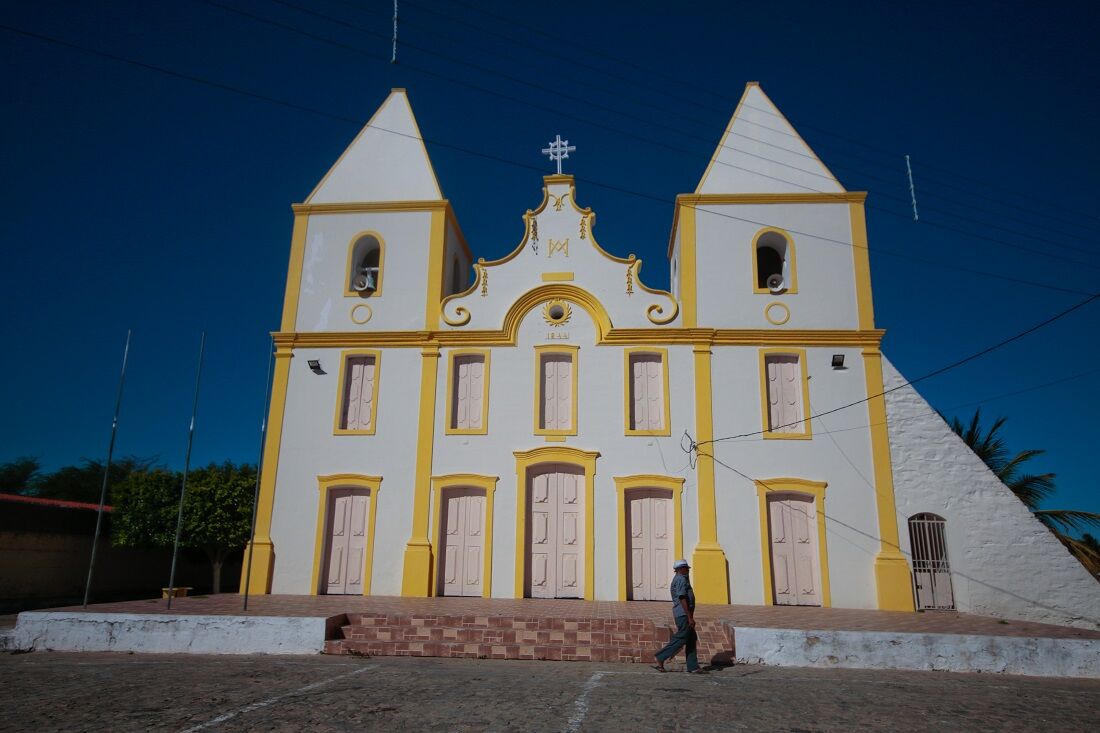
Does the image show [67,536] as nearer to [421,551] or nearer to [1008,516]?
[421,551]

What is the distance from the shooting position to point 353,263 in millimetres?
15867

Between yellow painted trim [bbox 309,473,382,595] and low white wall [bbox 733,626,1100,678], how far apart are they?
811 centimetres

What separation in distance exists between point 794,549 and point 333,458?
31.2 feet

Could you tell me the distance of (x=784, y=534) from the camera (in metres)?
13.5

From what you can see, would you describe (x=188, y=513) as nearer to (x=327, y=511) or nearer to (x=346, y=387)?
(x=327, y=511)

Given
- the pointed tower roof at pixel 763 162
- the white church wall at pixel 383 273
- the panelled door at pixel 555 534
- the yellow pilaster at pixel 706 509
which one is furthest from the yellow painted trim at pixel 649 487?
the pointed tower roof at pixel 763 162

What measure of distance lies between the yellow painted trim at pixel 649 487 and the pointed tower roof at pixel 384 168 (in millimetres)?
7795

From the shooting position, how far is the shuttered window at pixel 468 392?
1459 centimetres

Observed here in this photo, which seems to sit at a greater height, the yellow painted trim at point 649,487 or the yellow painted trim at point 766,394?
the yellow painted trim at point 766,394

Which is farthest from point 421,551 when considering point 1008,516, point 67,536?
point 1008,516

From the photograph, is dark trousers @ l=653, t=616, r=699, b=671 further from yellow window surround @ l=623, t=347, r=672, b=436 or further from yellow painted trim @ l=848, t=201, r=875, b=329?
yellow painted trim @ l=848, t=201, r=875, b=329

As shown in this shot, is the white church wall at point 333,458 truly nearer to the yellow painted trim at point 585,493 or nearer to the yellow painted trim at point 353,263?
the yellow painted trim at point 353,263

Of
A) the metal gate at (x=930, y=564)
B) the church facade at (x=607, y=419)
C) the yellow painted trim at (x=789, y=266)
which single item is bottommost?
the metal gate at (x=930, y=564)

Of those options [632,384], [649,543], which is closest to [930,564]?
[649,543]
